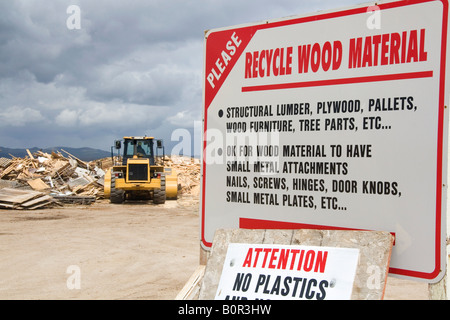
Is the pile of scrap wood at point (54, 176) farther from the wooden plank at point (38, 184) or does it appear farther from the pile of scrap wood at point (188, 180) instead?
the pile of scrap wood at point (188, 180)

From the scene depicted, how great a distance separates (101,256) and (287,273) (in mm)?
7950

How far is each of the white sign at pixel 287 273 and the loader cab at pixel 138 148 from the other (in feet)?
64.4

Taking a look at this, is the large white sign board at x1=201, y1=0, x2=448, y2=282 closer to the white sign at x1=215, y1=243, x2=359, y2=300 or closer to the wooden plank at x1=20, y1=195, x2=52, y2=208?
the white sign at x1=215, y1=243, x2=359, y2=300

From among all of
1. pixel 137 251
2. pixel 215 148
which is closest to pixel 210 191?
pixel 215 148

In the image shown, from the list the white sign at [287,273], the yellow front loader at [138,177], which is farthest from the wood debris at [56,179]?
the white sign at [287,273]

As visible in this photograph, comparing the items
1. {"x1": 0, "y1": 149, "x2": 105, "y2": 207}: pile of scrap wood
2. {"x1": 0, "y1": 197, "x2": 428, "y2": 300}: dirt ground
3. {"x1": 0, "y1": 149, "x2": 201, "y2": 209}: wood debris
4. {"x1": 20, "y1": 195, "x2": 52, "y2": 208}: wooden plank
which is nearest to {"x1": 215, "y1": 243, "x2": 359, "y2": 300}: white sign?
{"x1": 0, "y1": 197, "x2": 428, "y2": 300}: dirt ground

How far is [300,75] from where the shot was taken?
319 cm

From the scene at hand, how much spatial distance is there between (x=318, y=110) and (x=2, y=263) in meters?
8.88

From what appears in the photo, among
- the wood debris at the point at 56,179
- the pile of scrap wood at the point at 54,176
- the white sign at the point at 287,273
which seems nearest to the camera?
the white sign at the point at 287,273

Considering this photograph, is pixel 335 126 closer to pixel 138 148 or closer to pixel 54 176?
pixel 138 148

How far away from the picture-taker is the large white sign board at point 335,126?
276 cm

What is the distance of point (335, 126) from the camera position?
304 cm

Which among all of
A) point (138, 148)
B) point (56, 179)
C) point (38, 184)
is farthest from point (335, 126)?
point (56, 179)

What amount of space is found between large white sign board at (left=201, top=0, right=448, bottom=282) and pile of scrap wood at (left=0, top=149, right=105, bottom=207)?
2007cm
